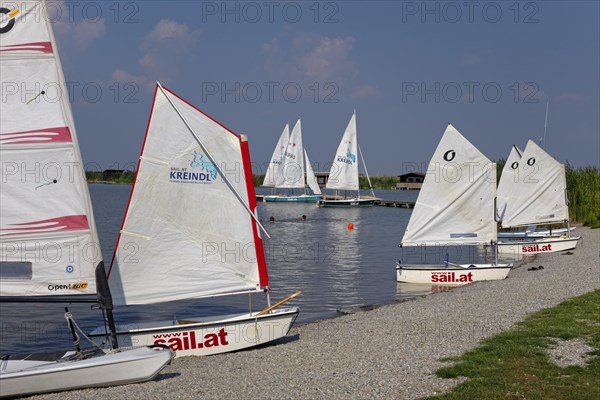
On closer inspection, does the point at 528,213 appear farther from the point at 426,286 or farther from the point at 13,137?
the point at 13,137

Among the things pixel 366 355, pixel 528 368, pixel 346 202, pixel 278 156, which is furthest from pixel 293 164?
pixel 528 368

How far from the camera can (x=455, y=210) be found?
28.2 m

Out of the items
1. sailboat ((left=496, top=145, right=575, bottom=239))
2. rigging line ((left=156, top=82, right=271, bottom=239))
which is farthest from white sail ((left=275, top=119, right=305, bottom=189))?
rigging line ((left=156, top=82, right=271, bottom=239))

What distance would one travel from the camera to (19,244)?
38.5ft

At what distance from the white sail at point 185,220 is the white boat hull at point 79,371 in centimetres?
306

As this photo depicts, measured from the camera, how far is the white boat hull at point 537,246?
36.9 m

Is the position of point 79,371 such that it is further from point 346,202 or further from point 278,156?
point 278,156

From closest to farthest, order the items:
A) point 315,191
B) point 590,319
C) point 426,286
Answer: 1. point 590,319
2. point 426,286
3. point 315,191

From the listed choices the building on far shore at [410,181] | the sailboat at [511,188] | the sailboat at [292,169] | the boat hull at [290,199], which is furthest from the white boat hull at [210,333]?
the building on far shore at [410,181]

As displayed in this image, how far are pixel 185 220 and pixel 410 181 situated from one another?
165101mm

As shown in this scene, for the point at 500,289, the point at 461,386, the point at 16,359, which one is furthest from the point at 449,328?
the point at 16,359

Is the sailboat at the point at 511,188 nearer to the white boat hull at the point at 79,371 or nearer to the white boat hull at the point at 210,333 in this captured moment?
the white boat hull at the point at 210,333

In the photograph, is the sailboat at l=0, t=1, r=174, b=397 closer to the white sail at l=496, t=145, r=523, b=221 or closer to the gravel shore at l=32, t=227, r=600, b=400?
the gravel shore at l=32, t=227, r=600, b=400

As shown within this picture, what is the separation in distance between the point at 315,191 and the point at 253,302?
252 ft
